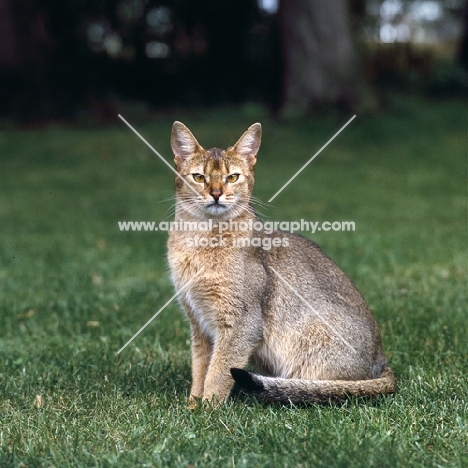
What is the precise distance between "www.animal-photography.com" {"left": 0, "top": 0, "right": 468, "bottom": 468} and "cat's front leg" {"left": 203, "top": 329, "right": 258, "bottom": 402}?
0.4 inches

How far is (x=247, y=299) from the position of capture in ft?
13.7

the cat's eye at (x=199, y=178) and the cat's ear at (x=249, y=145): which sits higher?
the cat's ear at (x=249, y=145)

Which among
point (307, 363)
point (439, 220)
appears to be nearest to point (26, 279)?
point (307, 363)

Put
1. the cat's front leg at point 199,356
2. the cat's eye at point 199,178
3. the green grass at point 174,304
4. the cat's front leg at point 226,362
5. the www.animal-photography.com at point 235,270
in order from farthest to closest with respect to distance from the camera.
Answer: the cat's front leg at point 199,356 < the cat's eye at point 199,178 < the cat's front leg at point 226,362 < the www.animal-photography.com at point 235,270 < the green grass at point 174,304

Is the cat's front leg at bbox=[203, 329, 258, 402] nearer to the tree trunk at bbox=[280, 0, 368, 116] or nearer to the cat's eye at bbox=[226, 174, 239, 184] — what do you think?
the cat's eye at bbox=[226, 174, 239, 184]

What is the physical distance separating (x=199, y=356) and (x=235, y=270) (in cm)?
57

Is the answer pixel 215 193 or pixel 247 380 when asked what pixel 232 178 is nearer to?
pixel 215 193

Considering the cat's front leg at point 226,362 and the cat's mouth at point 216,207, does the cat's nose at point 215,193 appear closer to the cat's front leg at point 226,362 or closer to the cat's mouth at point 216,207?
the cat's mouth at point 216,207

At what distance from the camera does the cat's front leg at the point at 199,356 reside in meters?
4.40

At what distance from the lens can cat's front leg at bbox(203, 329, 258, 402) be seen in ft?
13.6

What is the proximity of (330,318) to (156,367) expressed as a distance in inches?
45.8

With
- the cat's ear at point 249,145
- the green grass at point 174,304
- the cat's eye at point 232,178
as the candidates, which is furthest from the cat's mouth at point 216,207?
the green grass at point 174,304

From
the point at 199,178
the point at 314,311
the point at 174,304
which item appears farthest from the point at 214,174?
the point at 174,304

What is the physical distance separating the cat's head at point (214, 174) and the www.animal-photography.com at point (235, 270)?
12 mm
